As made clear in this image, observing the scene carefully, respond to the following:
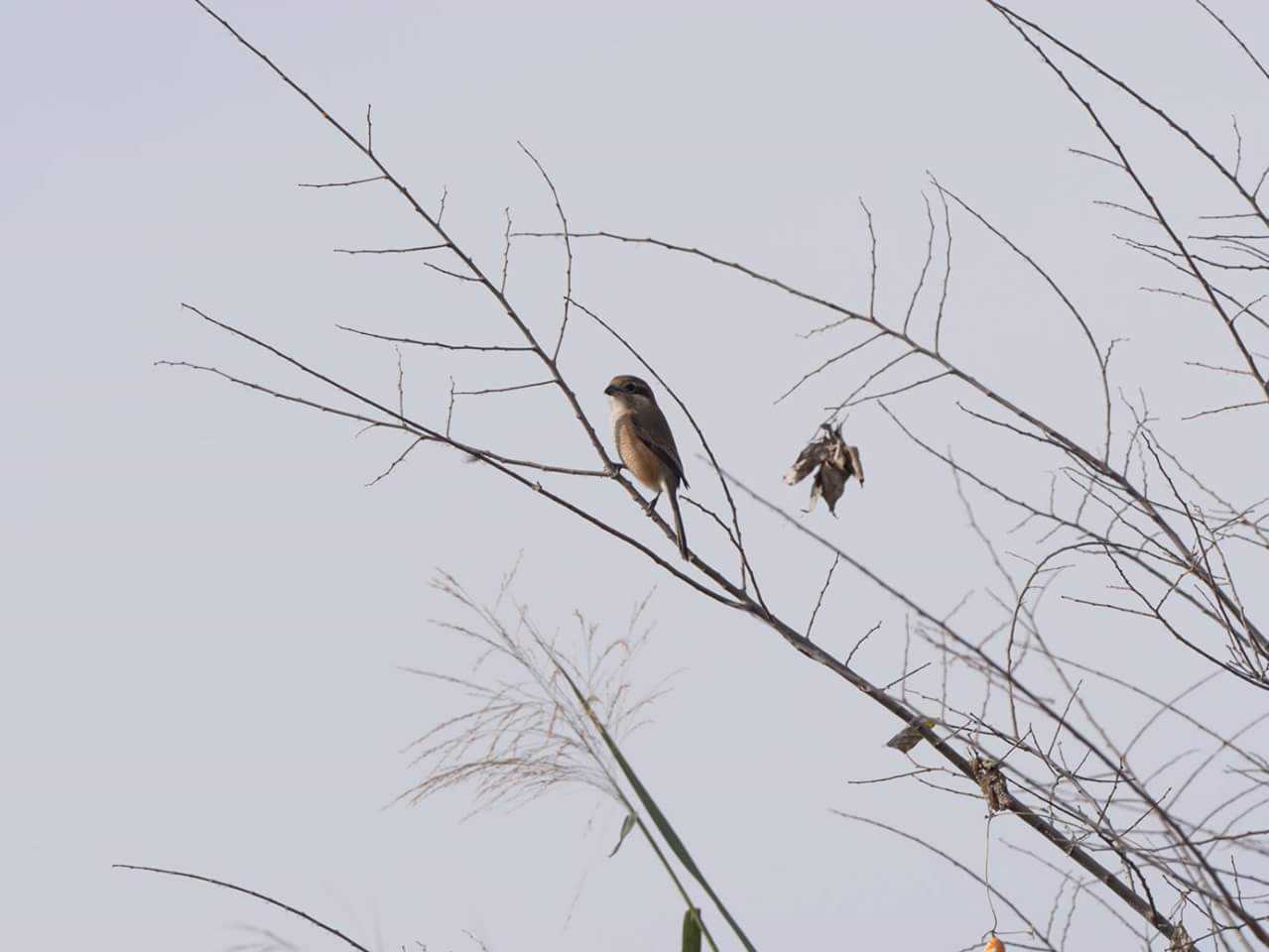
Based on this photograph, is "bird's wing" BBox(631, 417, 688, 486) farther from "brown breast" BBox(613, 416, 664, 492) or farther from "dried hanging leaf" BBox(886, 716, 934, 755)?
"dried hanging leaf" BBox(886, 716, 934, 755)

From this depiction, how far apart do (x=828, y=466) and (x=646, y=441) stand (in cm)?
367

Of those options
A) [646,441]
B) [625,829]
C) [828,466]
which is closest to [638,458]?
[646,441]

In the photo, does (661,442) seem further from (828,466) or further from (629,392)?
(828,466)

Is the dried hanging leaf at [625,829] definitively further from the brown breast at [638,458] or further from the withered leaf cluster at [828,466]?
the brown breast at [638,458]

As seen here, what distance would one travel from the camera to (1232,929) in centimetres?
166

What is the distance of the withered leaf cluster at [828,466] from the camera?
10.2ft

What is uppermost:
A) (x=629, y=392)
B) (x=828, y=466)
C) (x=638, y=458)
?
(x=629, y=392)

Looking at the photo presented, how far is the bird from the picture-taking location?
6680 mm

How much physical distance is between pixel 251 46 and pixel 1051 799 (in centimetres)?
205

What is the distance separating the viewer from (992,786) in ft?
9.62

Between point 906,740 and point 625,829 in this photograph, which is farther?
point 906,740

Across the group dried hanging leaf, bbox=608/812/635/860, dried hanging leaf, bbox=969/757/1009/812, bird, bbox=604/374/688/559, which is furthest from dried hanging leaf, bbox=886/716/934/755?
bird, bbox=604/374/688/559

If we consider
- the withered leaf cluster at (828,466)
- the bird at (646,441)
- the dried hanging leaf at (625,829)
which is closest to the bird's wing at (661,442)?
the bird at (646,441)

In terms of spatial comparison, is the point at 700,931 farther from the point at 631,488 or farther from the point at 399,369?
the point at 631,488
